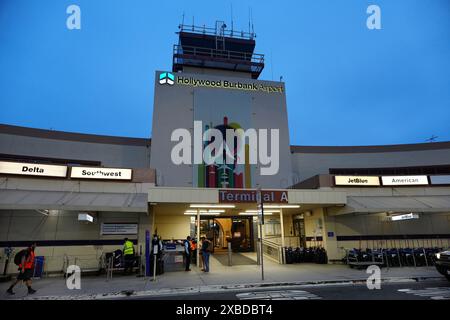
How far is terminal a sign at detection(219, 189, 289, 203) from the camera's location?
51.1ft

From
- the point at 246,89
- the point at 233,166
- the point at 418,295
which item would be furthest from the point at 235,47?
the point at 418,295

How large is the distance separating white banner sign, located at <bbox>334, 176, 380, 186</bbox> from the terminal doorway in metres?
8.18

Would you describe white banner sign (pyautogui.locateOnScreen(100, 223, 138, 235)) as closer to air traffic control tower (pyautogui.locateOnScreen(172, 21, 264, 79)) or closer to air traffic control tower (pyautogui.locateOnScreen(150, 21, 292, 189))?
air traffic control tower (pyautogui.locateOnScreen(150, 21, 292, 189))

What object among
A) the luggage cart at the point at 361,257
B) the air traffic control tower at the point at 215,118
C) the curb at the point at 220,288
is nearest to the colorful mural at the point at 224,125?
the air traffic control tower at the point at 215,118

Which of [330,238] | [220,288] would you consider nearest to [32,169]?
[220,288]

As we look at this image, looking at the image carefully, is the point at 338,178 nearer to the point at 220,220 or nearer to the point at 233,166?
the point at 233,166

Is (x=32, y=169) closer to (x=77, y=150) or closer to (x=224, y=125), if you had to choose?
(x=77, y=150)

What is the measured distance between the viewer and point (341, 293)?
9094 millimetres

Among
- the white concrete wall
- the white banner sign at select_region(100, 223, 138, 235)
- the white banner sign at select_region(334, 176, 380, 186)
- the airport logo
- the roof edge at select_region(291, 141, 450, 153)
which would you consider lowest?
the white banner sign at select_region(100, 223, 138, 235)

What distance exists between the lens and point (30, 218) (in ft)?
47.7

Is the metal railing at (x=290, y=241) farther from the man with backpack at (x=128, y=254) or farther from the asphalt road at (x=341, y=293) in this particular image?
the man with backpack at (x=128, y=254)

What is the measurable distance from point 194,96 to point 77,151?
10.6 metres

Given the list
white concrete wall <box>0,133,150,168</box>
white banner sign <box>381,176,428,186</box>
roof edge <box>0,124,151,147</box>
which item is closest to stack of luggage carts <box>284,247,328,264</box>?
white banner sign <box>381,176,428,186</box>

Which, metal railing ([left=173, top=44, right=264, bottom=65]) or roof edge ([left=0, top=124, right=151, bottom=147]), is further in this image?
metal railing ([left=173, top=44, right=264, bottom=65])
